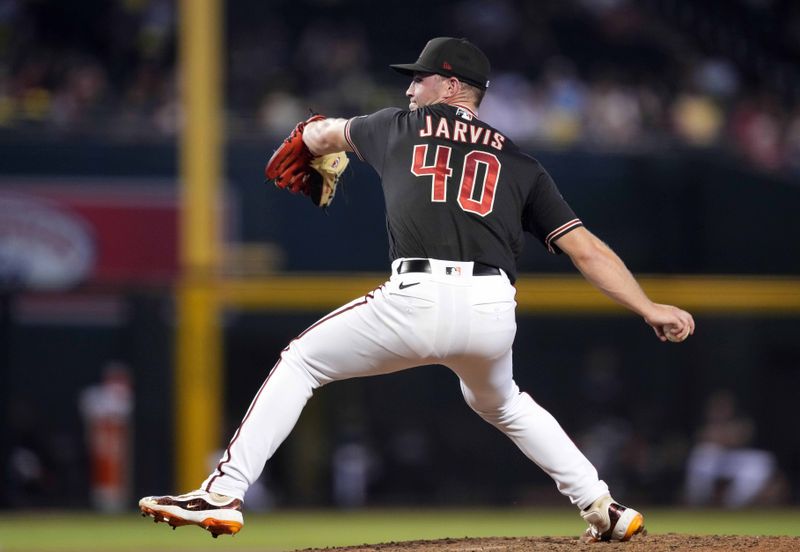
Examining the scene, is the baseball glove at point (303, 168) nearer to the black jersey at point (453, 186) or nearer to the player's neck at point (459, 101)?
the black jersey at point (453, 186)

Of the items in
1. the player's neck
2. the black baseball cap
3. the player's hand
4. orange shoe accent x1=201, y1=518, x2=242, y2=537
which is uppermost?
the black baseball cap

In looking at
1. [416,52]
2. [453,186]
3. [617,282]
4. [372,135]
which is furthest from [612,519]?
[416,52]

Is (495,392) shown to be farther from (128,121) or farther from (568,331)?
(128,121)

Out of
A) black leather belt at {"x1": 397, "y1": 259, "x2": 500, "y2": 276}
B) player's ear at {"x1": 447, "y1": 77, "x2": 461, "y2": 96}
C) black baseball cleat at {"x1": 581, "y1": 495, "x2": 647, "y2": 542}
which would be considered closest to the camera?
black leather belt at {"x1": 397, "y1": 259, "x2": 500, "y2": 276}

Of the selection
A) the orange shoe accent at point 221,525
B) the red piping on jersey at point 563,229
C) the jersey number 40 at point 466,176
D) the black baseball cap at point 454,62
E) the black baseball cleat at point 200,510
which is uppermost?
the black baseball cap at point 454,62

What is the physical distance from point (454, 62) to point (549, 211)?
0.58m

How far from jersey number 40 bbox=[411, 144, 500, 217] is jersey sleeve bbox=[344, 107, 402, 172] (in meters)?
0.14

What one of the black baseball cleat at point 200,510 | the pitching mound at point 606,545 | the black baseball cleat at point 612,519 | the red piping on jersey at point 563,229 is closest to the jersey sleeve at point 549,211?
the red piping on jersey at point 563,229

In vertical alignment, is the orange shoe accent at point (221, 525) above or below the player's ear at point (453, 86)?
below

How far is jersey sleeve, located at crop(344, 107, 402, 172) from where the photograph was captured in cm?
446

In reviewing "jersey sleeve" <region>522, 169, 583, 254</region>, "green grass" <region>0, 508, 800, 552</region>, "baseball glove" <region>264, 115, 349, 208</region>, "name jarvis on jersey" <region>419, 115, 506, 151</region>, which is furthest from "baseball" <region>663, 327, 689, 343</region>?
"green grass" <region>0, 508, 800, 552</region>

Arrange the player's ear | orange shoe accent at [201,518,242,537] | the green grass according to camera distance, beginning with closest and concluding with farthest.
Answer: orange shoe accent at [201,518,242,537], the player's ear, the green grass

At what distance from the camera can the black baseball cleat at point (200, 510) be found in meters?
4.21

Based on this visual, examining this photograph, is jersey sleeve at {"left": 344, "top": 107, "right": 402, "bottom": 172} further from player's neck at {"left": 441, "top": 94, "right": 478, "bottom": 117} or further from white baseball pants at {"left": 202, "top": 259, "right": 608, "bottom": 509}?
white baseball pants at {"left": 202, "top": 259, "right": 608, "bottom": 509}
